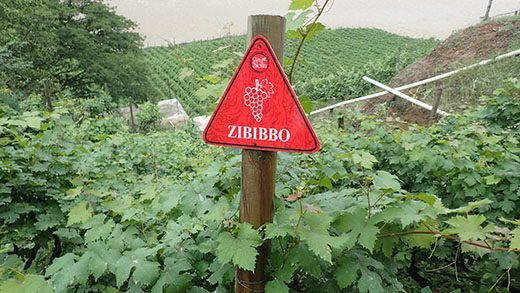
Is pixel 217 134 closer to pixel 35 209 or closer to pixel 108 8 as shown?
pixel 35 209

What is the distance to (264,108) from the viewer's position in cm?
114

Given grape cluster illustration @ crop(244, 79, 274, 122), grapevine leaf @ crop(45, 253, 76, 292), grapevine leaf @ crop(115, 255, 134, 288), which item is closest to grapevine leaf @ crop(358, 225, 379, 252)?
grape cluster illustration @ crop(244, 79, 274, 122)

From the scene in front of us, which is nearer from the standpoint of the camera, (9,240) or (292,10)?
(292,10)

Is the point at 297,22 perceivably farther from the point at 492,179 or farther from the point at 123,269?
the point at 492,179

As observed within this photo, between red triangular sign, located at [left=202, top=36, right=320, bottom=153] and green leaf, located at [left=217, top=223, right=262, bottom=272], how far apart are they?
30cm

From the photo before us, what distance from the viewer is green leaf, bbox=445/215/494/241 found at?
1.18m

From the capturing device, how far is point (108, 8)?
70.4ft

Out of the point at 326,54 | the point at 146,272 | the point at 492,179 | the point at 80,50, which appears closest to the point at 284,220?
the point at 146,272

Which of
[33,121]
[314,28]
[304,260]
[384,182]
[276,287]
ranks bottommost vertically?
[276,287]

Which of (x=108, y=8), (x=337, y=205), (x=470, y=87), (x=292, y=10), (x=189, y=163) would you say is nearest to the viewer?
(x=292, y=10)

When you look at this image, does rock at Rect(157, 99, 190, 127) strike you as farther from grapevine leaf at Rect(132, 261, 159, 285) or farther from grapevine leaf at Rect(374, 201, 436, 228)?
grapevine leaf at Rect(374, 201, 436, 228)

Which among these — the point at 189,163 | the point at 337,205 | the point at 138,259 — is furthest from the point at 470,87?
the point at 138,259

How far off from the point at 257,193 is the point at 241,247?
21 centimetres

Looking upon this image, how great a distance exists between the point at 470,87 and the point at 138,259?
1009 cm
